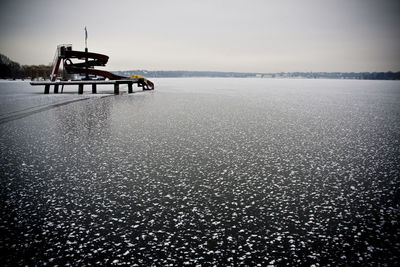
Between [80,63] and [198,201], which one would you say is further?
[80,63]

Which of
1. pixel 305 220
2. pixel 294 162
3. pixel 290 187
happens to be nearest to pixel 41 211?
pixel 305 220

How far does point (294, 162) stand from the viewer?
3.88m

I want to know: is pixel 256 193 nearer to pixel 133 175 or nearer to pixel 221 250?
pixel 221 250

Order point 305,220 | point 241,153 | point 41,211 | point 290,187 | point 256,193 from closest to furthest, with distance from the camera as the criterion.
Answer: point 305,220, point 41,211, point 256,193, point 290,187, point 241,153

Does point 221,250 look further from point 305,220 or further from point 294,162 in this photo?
point 294,162

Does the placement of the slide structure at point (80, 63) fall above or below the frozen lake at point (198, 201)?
above

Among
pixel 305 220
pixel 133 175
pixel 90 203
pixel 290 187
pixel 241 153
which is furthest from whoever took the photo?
pixel 241 153

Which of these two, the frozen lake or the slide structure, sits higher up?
the slide structure

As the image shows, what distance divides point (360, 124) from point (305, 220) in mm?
6549

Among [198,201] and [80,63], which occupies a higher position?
[80,63]

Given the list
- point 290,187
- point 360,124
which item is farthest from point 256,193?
point 360,124

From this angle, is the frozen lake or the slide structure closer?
the frozen lake

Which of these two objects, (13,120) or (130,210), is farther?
(13,120)

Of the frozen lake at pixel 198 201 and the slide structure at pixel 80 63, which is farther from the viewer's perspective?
the slide structure at pixel 80 63
